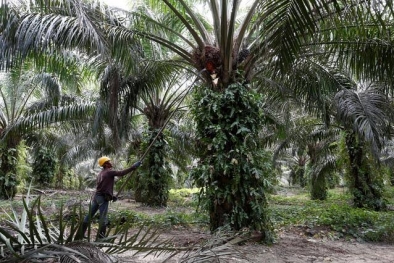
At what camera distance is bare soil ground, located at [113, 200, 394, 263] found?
484 centimetres

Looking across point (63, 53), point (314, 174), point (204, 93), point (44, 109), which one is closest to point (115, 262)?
point (204, 93)

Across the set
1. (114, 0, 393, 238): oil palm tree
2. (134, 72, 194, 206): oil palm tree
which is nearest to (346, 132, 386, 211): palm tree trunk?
(114, 0, 393, 238): oil palm tree

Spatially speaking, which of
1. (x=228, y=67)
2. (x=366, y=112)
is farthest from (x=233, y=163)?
(x=366, y=112)

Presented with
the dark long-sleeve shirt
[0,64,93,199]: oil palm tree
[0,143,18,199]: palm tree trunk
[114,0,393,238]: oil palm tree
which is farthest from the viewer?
[0,143,18,199]: palm tree trunk

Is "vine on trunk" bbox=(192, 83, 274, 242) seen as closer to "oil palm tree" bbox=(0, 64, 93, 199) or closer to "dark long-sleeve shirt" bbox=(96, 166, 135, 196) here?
"dark long-sleeve shirt" bbox=(96, 166, 135, 196)

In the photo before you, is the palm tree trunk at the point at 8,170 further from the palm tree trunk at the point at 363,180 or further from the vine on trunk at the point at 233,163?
the palm tree trunk at the point at 363,180

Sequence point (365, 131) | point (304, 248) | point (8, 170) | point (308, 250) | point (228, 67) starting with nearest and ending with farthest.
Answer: point (308, 250) → point (304, 248) → point (228, 67) → point (365, 131) → point (8, 170)

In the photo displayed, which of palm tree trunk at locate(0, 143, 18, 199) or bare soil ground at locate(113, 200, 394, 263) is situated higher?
palm tree trunk at locate(0, 143, 18, 199)

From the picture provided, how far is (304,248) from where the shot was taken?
218 inches

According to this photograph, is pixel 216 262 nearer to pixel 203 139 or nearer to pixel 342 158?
pixel 203 139

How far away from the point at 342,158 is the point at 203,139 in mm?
6270

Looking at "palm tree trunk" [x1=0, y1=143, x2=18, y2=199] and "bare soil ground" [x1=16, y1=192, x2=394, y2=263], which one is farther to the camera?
"palm tree trunk" [x1=0, y1=143, x2=18, y2=199]

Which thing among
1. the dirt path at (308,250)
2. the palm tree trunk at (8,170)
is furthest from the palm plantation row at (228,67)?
the palm tree trunk at (8,170)

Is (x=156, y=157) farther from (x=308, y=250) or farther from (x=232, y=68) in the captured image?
(x=308, y=250)
